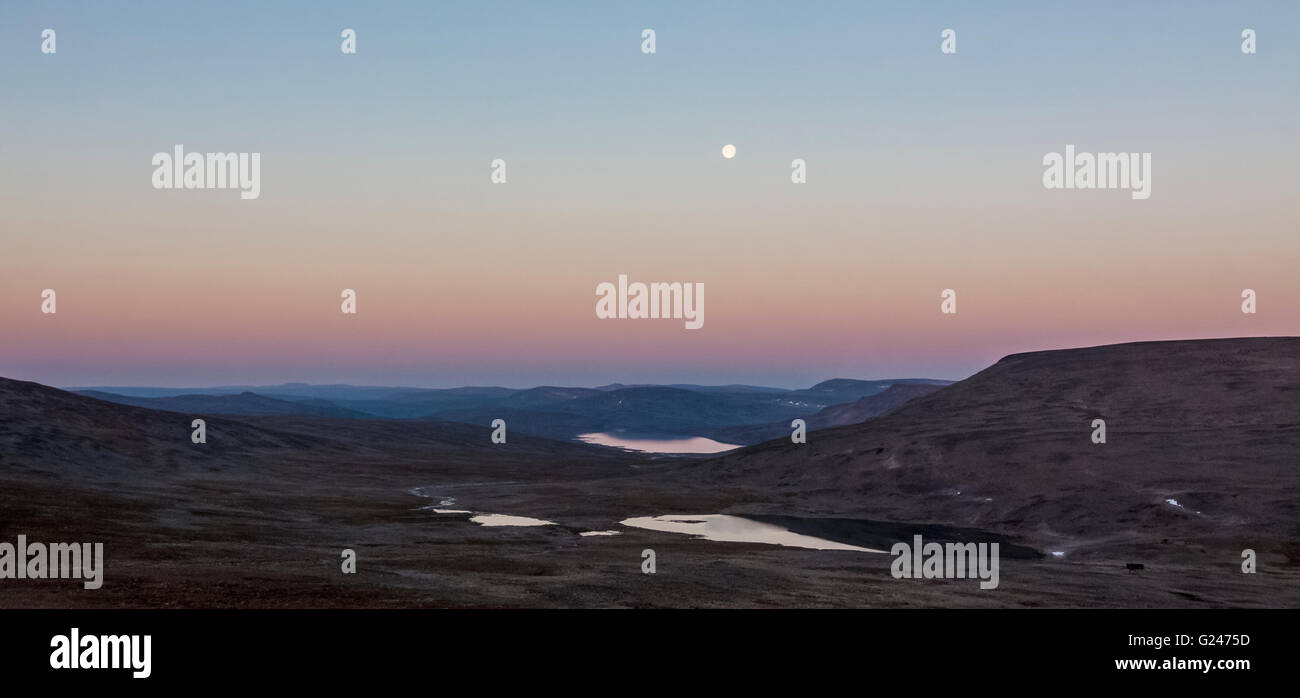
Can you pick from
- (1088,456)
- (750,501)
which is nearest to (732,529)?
(750,501)

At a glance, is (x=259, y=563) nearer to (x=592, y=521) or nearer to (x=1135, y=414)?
(x=592, y=521)

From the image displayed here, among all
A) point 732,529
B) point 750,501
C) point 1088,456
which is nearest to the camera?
point 732,529

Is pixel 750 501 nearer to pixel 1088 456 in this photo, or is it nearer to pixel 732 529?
pixel 732 529

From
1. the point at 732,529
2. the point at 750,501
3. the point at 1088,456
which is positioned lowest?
the point at 750,501

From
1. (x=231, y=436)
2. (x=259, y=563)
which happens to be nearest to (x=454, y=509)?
(x=259, y=563)

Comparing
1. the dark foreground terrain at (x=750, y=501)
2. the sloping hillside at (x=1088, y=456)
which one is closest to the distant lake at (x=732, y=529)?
the dark foreground terrain at (x=750, y=501)

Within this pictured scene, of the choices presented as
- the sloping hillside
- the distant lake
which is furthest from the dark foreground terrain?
the distant lake

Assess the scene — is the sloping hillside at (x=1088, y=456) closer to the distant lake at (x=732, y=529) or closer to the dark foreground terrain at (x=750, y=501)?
the dark foreground terrain at (x=750, y=501)

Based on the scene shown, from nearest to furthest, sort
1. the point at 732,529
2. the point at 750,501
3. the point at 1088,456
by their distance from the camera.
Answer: the point at 732,529 → the point at 1088,456 → the point at 750,501
